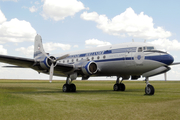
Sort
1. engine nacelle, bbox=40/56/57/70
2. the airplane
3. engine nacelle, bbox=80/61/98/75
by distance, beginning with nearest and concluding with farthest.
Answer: the airplane
engine nacelle, bbox=80/61/98/75
engine nacelle, bbox=40/56/57/70

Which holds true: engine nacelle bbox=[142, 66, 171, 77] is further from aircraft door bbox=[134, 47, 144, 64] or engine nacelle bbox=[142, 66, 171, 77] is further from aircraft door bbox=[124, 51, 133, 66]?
aircraft door bbox=[124, 51, 133, 66]

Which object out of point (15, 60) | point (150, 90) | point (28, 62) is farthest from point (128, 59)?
point (15, 60)

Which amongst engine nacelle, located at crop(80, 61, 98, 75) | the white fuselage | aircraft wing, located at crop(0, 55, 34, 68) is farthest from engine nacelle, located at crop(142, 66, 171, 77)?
aircraft wing, located at crop(0, 55, 34, 68)

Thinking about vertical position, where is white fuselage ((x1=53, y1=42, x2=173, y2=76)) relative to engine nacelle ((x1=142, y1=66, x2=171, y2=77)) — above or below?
above

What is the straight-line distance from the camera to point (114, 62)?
695 inches

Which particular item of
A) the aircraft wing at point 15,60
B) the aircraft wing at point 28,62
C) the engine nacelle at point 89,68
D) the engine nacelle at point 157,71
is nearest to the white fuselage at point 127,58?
the engine nacelle at point 157,71

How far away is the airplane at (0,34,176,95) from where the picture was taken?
15034mm

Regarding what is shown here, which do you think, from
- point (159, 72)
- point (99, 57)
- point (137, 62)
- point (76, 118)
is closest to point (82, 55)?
point (99, 57)

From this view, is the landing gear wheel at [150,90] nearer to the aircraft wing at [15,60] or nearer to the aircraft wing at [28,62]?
the aircraft wing at [28,62]

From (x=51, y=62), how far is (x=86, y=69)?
129 inches

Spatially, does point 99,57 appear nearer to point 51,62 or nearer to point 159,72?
point 51,62

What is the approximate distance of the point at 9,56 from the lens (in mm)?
16891

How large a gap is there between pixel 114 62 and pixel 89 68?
232 cm

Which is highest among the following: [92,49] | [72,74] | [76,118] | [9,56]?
[92,49]
